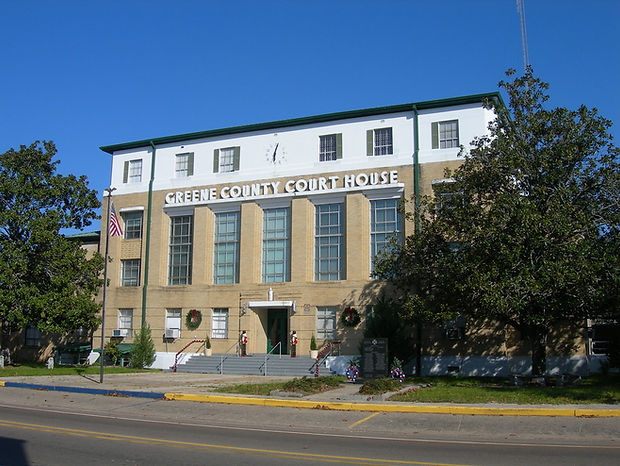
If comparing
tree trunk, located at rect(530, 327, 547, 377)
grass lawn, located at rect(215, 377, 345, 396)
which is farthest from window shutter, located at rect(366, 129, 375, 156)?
grass lawn, located at rect(215, 377, 345, 396)

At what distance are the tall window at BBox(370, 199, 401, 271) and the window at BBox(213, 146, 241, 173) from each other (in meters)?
9.12

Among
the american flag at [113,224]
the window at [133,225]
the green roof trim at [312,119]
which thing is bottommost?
the american flag at [113,224]

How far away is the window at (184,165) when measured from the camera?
38500mm

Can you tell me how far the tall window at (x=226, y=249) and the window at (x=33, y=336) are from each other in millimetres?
13803

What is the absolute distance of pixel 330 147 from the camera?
34938 millimetres

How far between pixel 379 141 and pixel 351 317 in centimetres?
970

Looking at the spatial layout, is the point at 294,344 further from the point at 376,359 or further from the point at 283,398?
the point at 283,398

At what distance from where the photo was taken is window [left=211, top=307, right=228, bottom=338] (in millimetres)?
35781

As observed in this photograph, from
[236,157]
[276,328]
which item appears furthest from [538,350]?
[236,157]

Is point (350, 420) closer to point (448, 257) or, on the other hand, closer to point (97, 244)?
point (448, 257)

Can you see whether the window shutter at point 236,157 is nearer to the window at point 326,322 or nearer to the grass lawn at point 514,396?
the window at point 326,322

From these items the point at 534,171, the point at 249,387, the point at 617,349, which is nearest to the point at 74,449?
the point at 249,387

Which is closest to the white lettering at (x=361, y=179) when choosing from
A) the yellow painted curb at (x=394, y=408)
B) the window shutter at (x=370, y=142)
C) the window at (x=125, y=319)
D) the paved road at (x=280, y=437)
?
the window shutter at (x=370, y=142)

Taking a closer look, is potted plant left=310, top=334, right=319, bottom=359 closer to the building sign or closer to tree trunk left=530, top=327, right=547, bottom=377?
the building sign
